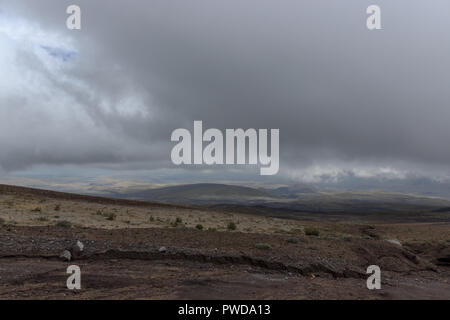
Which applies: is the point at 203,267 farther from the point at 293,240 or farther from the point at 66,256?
the point at 293,240

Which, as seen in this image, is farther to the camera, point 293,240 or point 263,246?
point 293,240

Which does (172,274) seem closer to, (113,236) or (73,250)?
(73,250)

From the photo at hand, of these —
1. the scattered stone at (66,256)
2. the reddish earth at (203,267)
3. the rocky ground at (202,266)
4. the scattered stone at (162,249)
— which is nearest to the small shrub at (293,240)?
the rocky ground at (202,266)

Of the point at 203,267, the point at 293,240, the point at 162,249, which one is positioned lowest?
the point at 293,240

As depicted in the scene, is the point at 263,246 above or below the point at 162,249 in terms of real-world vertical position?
below

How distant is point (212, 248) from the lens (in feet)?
44.3

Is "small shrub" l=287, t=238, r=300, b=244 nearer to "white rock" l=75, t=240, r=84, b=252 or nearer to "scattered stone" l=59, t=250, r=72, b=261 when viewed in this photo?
"white rock" l=75, t=240, r=84, b=252

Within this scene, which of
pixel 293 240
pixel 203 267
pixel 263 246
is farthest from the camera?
pixel 293 240

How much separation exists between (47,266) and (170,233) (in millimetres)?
6947

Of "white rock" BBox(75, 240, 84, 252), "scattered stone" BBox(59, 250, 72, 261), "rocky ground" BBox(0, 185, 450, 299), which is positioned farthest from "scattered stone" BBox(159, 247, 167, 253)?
"scattered stone" BBox(59, 250, 72, 261)

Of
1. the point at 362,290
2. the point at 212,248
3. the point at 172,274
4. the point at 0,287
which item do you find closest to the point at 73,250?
the point at 0,287

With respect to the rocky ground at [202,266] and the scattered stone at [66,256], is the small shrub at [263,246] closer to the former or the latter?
the rocky ground at [202,266]

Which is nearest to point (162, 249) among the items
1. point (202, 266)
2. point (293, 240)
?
point (202, 266)
